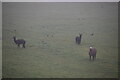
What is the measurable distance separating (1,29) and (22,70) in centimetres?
85

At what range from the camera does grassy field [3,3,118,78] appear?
4.18 meters

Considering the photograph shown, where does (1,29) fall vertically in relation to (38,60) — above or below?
above

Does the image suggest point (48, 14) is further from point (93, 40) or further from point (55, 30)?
point (93, 40)

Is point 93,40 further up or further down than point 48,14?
further down

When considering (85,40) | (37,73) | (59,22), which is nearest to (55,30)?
(59,22)

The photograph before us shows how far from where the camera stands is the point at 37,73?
421cm

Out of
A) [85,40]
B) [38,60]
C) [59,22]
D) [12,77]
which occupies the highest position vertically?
[59,22]

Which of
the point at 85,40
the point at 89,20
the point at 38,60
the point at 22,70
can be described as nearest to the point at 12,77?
the point at 22,70

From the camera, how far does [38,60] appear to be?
4.21 metres

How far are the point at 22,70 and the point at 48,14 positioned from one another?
1140 millimetres

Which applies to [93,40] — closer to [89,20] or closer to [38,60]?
[89,20]

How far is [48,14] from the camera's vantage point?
419 centimetres

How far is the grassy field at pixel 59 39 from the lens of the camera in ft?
13.7

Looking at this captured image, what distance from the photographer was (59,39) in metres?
4.21
